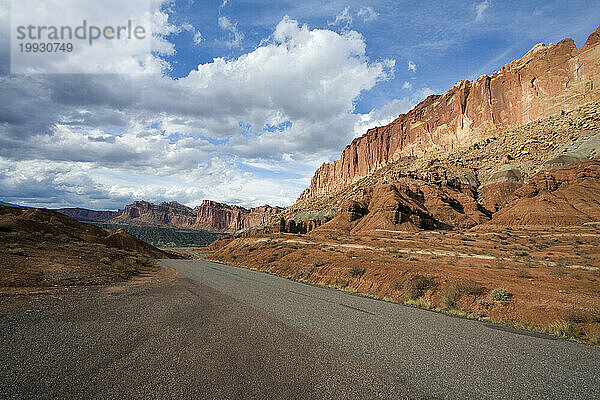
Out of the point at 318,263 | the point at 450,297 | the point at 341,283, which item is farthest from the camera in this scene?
the point at 318,263

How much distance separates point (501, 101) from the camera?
8712 cm

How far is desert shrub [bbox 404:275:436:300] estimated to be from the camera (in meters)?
13.7

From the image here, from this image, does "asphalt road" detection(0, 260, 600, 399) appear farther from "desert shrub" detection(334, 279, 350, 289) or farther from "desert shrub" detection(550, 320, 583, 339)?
"desert shrub" detection(334, 279, 350, 289)

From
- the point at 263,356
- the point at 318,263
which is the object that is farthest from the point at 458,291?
the point at 318,263

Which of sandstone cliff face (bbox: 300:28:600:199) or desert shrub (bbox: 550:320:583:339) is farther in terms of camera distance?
sandstone cliff face (bbox: 300:28:600:199)

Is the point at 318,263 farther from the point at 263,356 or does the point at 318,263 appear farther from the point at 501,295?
the point at 263,356

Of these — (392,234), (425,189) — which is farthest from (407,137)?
(392,234)

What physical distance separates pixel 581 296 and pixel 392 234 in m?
39.1

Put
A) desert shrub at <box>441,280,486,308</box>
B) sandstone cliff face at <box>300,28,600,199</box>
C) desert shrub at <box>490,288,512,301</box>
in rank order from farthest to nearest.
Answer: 1. sandstone cliff face at <box>300,28,600,199</box>
2. desert shrub at <box>441,280,486,308</box>
3. desert shrub at <box>490,288,512,301</box>

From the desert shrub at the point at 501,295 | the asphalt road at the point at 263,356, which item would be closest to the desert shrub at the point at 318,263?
the desert shrub at the point at 501,295

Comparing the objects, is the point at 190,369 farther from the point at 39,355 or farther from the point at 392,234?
the point at 392,234

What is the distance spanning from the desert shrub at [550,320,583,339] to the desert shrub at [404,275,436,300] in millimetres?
5433

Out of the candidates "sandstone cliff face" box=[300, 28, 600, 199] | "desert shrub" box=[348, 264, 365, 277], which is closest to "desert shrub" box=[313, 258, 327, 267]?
"desert shrub" box=[348, 264, 365, 277]

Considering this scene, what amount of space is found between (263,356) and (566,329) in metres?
8.83
